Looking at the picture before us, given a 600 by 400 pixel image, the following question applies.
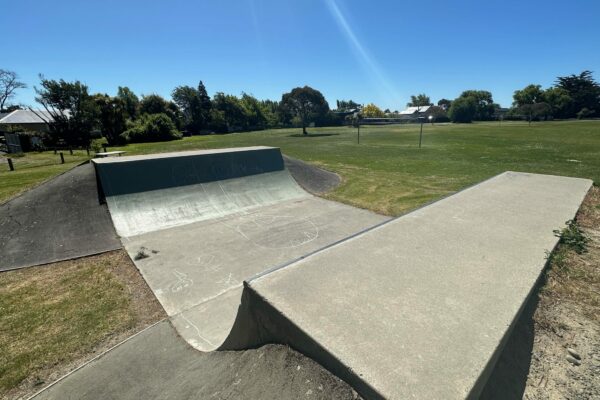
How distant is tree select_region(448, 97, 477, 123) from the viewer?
82688mm

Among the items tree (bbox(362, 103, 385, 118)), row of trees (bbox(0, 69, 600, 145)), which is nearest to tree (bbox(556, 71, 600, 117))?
row of trees (bbox(0, 69, 600, 145))

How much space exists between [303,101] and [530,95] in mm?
77616

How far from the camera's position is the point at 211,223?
8.80 meters

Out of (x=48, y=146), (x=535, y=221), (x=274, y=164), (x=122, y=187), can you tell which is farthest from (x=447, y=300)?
(x=48, y=146)

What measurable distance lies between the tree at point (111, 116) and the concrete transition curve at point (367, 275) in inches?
1418

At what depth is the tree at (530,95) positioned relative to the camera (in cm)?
8212

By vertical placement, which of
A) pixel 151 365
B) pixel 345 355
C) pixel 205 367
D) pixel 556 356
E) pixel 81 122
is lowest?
pixel 151 365

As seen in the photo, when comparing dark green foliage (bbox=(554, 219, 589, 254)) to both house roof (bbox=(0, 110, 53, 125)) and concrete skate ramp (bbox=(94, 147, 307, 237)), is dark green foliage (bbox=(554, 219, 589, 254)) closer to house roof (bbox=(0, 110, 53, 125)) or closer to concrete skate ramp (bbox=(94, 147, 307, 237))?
concrete skate ramp (bbox=(94, 147, 307, 237))

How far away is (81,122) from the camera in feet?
110

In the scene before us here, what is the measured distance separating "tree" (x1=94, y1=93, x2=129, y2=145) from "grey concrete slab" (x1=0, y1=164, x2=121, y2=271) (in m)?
34.0

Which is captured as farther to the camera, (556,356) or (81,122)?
(81,122)

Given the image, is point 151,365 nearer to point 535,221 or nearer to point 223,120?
point 535,221

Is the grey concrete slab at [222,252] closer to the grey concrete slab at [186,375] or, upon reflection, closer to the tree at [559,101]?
the grey concrete slab at [186,375]

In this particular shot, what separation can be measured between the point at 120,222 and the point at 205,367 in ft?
22.2
